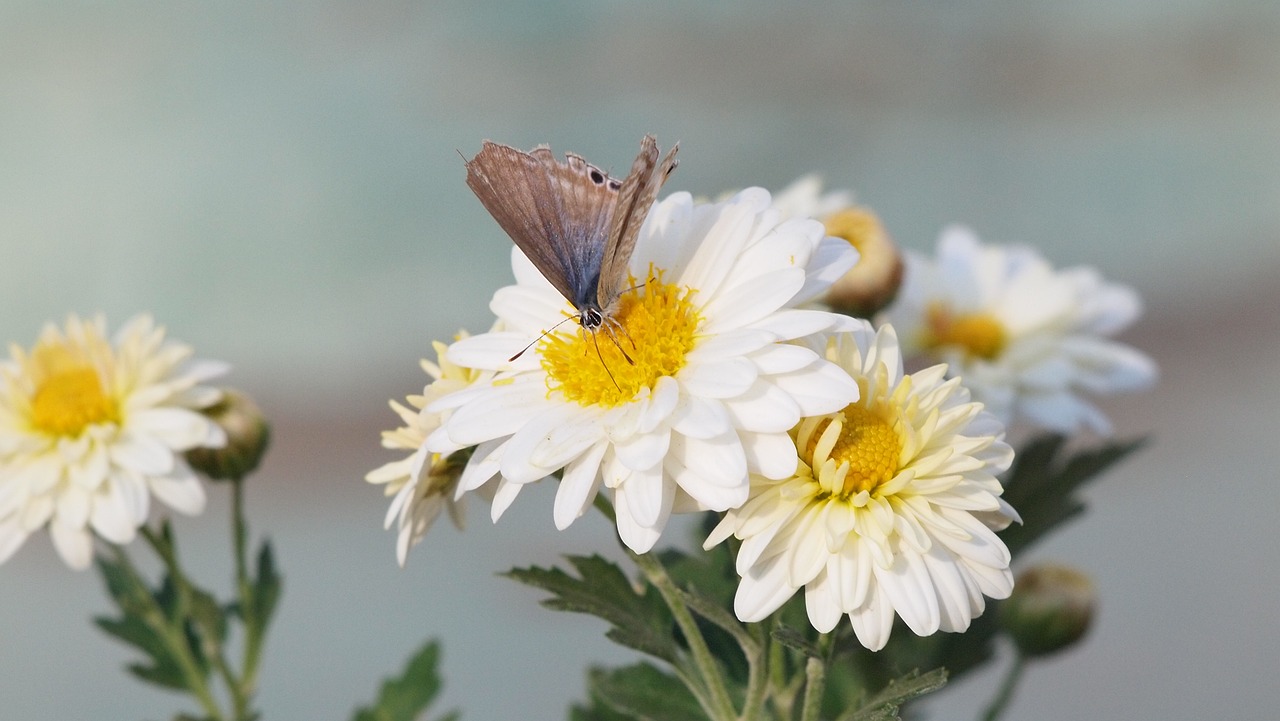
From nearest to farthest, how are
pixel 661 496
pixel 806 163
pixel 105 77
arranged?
1. pixel 661 496
2. pixel 105 77
3. pixel 806 163

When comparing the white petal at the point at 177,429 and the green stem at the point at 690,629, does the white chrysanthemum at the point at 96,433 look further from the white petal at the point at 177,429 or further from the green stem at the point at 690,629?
the green stem at the point at 690,629

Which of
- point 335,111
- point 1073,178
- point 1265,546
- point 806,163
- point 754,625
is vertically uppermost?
point 335,111

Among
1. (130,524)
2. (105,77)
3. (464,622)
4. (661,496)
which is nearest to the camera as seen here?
(661,496)

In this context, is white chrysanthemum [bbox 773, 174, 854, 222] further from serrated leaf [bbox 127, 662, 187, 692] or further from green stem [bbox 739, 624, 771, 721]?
serrated leaf [bbox 127, 662, 187, 692]

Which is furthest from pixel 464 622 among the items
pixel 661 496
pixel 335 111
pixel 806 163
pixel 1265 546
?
pixel 661 496

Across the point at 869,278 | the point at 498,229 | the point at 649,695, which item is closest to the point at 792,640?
the point at 649,695

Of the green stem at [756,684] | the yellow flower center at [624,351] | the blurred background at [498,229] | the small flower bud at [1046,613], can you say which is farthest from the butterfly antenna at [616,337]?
the blurred background at [498,229]

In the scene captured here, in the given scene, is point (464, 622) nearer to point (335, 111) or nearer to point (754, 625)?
point (335, 111)
